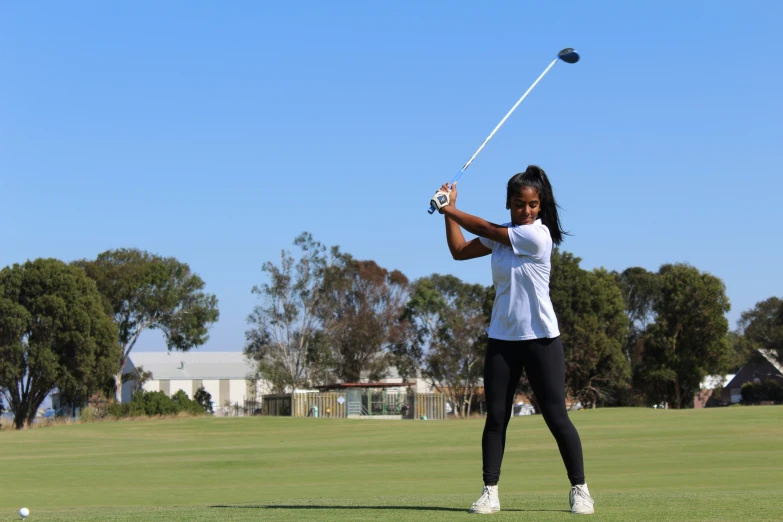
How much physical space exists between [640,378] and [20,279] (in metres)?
36.3

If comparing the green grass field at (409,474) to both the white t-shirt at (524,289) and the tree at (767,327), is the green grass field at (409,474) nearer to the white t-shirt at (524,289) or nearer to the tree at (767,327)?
the white t-shirt at (524,289)

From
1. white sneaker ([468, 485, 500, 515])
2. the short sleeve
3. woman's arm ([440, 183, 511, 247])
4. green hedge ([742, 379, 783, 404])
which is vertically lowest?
white sneaker ([468, 485, 500, 515])

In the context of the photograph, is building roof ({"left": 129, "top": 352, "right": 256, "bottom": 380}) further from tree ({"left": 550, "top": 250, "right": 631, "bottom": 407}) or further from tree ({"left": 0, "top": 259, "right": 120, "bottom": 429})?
tree ({"left": 550, "top": 250, "right": 631, "bottom": 407})

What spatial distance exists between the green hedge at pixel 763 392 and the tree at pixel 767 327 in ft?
14.3

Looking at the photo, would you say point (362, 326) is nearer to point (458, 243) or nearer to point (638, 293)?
point (638, 293)

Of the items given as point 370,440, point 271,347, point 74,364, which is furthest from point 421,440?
point 271,347

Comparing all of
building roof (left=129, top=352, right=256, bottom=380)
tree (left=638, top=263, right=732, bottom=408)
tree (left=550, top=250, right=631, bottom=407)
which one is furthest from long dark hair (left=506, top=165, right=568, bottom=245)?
building roof (left=129, top=352, right=256, bottom=380)

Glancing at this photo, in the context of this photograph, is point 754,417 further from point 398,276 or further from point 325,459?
point 398,276

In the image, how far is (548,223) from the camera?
21.2 feet

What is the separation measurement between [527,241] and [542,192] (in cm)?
46

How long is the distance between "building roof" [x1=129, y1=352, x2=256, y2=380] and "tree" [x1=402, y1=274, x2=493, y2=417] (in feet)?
57.8

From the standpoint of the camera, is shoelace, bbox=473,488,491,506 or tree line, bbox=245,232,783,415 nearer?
shoelace, bbox=473,488,491,506

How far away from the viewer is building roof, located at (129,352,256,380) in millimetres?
83875

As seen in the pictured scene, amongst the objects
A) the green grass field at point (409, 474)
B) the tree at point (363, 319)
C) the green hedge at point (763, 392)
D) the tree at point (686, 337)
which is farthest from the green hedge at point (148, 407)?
the green hedge at point (763, 392)
